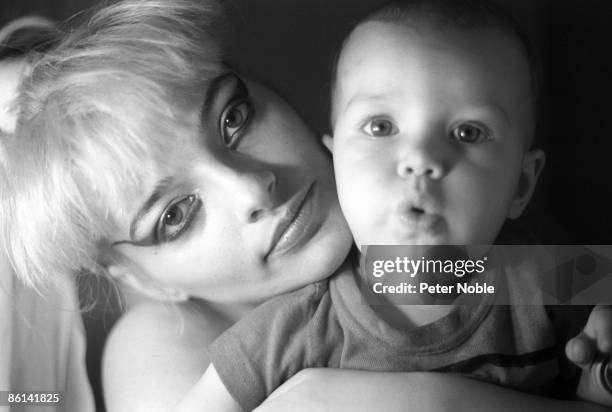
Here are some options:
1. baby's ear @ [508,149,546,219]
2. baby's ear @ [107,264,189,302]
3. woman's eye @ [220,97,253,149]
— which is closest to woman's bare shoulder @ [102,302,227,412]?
baby's ear @ [107,264,189,302]

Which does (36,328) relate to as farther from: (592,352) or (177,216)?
(592,352)

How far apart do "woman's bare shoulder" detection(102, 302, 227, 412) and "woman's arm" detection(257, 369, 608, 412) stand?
0.27 feet

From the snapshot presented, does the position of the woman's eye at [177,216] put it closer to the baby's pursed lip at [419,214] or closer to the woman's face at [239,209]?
the woman's face at [239,209]

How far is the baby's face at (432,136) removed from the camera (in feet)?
1.51

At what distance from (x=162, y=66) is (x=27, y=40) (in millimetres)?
124

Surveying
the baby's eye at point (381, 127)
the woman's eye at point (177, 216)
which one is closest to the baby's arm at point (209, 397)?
the woman's eye at point (177, 216)

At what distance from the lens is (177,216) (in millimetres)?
495

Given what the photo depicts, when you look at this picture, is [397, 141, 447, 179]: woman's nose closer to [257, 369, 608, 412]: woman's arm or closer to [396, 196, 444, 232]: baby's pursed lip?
[396, 196, 444, 232]: baby's pursed lip

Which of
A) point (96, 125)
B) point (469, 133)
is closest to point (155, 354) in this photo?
point (96, 125)

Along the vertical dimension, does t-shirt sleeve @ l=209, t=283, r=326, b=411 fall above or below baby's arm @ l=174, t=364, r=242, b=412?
above

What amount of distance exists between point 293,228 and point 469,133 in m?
0.14

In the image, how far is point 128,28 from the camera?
51cm

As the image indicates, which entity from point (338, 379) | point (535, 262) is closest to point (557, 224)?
point (535, 262)

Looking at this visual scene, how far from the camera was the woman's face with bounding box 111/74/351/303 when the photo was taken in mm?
487
